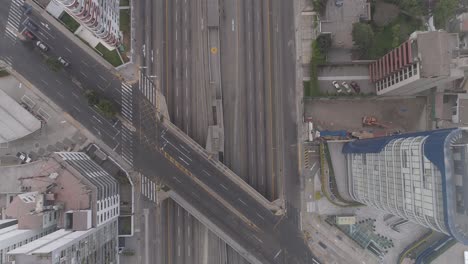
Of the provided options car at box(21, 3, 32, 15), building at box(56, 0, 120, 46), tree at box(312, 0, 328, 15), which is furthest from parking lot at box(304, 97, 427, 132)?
car at box(21, 3, 32, 15)

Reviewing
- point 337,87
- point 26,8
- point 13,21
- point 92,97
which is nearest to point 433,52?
point 337,87

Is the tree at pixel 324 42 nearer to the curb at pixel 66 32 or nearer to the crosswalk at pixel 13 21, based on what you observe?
the curb at pixel 66 32

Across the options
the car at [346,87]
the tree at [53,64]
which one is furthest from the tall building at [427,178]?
the tree at [53,64]

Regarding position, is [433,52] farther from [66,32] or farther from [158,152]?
[66,32]

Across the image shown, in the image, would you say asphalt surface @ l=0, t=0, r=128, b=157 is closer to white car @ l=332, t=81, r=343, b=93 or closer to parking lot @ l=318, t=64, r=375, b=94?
parking lot @ l=318, t=64, r=375, b=94

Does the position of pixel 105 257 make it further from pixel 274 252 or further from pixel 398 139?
pixel 398 139
